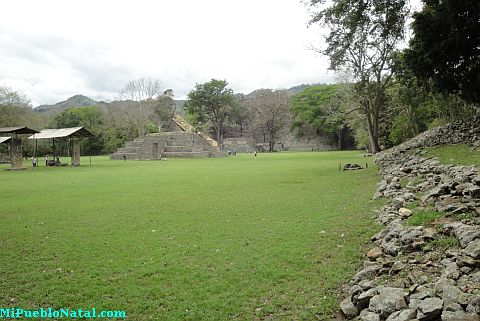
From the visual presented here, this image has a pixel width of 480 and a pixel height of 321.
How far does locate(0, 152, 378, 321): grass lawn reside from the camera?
4.18m

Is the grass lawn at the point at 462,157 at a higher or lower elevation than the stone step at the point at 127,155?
lower

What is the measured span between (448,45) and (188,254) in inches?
454

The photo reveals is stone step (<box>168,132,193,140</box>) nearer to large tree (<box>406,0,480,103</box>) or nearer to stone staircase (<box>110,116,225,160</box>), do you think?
stone staircase (<box>110,116,225,160</box>)

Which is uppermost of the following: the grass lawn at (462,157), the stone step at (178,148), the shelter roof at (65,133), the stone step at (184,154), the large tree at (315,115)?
the large tree at (315,115)

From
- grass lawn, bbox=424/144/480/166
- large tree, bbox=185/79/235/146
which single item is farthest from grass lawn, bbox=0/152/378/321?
large tree, bbox=185/79/235/146

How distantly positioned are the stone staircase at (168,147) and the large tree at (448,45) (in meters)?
32.3

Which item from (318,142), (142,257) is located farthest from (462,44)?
(318,142)

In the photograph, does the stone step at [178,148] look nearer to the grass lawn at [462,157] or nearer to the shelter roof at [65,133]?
the shelter roof at [65,133]

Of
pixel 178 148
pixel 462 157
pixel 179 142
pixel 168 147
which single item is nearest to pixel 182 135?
pixel 179 142

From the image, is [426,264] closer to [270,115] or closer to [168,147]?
[168,147]

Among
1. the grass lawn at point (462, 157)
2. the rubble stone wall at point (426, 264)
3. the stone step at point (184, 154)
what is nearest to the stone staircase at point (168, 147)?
the stone step at point (184, 154)

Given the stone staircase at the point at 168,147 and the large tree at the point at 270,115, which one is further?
the large tree at the point at 270,115

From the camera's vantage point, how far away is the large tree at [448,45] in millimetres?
11281

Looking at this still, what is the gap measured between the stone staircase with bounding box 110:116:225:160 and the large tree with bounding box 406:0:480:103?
106 ft
